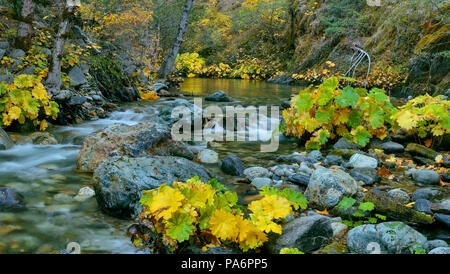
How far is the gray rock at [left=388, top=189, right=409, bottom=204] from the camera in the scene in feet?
9.30

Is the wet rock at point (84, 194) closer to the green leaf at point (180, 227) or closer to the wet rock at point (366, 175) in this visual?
the green leaf at point (180, 227)

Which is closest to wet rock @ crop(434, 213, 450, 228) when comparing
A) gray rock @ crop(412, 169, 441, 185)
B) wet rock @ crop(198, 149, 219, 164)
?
gray rock @ crop(412, 169, 441, 185)

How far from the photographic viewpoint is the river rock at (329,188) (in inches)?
108

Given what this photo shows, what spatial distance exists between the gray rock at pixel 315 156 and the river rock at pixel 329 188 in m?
1.33

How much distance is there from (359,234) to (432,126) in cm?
333

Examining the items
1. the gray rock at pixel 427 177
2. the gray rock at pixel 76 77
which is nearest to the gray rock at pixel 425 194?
the gray rock at pixel 427 177

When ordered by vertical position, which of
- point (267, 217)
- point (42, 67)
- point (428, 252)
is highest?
point (42, 67)

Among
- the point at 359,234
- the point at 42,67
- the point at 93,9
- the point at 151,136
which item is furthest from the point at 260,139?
the point at 93,9

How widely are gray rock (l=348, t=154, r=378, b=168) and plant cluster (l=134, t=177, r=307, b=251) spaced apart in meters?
2.19

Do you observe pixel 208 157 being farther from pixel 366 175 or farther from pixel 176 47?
pixel 176 47

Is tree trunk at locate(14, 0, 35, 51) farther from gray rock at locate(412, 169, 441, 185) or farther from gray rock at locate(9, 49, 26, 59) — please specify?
gray rock at locate(412, 169, 441, 185)

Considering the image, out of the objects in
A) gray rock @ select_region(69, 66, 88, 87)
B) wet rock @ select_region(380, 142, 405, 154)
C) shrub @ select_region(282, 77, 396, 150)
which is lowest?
wet rock @ select_region(380, 142, 405, 154)
